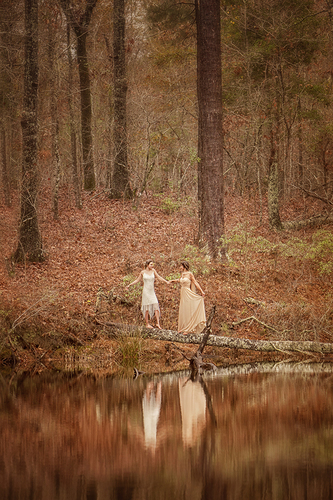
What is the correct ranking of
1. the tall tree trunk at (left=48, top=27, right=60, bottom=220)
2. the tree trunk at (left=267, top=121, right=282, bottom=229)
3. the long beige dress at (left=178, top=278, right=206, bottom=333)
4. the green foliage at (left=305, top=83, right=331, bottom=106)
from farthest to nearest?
the tree trunk at (left=267, top=121, right=282, bottom=229) → the tall tree trunk at (left=48, top=27, right=60, bottom=220) → the green foliage at (left=305, top=83, right=331, bottom=106) → the long beige dress at (left=178, top=278, right=206, bottom=333)

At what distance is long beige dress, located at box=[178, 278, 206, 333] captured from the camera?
13586 mm

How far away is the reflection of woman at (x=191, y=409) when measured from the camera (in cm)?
816

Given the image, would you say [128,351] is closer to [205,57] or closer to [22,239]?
[22,239]

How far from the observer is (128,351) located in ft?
42.6

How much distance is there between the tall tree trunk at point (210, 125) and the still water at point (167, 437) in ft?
24.9

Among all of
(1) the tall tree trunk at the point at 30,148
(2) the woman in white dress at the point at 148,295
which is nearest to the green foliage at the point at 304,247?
(2) the woman in white dress at the point at 148,295

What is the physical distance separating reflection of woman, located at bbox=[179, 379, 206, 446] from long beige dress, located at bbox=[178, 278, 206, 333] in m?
2.42

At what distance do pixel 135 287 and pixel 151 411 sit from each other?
6.21 m

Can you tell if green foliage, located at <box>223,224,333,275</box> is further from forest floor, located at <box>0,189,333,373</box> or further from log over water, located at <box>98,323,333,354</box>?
log over water, located at <box>98,323,333,354</box>

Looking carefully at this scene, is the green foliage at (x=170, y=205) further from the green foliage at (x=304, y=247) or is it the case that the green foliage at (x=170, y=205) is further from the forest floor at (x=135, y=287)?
the green foliage at (x=304, y=247)

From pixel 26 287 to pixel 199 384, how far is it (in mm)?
6398

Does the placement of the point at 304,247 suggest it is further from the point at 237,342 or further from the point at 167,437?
the point at 167,437

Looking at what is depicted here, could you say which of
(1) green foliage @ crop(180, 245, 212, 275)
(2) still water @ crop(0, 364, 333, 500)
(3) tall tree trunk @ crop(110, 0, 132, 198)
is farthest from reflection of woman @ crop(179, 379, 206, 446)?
(3) tall tree trunk @ crop(110, 0, 132, 198)

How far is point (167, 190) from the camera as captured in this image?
29875 millimetres
